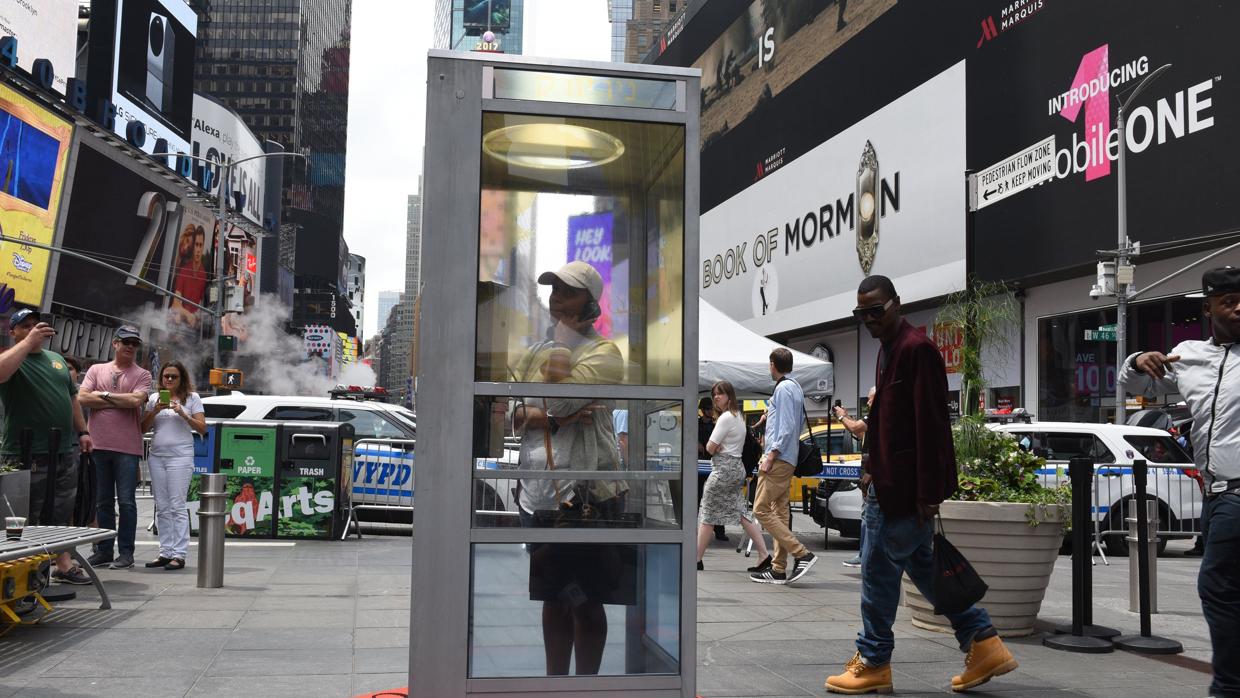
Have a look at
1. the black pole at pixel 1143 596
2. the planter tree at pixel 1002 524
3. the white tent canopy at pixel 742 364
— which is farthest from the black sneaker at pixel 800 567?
the white tent canopy at pixel 742 364

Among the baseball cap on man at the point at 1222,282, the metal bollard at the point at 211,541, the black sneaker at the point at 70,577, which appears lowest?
the black sneaker at the point at 70,577

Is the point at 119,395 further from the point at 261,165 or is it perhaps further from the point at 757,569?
the point at 261,165

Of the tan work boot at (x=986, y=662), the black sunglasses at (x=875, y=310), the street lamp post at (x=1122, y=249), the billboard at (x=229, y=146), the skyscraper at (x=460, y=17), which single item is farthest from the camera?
the skyscraper at (x=460, y=17)

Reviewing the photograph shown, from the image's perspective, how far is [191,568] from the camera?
9219mm

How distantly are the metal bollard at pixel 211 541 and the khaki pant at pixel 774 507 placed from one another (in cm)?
432

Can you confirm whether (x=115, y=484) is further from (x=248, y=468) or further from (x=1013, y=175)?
(x=1013, y=175)

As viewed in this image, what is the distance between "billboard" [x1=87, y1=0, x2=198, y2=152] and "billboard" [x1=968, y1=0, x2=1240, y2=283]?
38350 mm

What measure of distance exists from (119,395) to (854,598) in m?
5.90

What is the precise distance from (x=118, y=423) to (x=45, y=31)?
36868 millimetres

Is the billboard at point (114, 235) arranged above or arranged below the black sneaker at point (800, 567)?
above

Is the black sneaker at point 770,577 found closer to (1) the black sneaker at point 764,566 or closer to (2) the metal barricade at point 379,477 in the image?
(1) the black sneaker at point 764,566

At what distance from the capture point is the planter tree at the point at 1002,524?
21.1 feet

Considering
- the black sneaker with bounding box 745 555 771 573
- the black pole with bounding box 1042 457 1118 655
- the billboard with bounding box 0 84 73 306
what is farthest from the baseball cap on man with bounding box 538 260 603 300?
the billboard with bounding box 0 84 73 306

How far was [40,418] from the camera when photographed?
24.4ft
